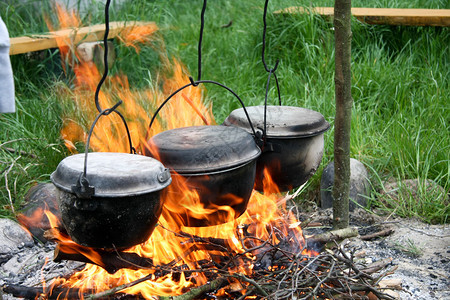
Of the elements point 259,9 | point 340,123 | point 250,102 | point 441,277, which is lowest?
point 441,277

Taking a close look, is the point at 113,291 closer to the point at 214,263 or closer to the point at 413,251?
the point at 214,263

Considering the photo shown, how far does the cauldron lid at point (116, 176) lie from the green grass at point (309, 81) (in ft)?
6.14

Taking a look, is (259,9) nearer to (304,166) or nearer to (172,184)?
(304,166)

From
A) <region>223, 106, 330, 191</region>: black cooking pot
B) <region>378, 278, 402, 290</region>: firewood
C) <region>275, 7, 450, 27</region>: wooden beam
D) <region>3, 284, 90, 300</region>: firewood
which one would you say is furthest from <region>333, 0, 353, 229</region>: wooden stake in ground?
<region>275, 7, 450, 27</region>: wooden beam

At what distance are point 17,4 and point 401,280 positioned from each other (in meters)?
5.45

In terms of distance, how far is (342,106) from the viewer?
121 inches

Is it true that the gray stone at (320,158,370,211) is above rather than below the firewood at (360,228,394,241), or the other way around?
above

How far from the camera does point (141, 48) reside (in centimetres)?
609

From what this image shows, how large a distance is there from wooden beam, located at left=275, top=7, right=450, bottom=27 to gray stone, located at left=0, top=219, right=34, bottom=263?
162 inches

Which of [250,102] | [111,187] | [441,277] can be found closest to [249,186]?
[111,187]

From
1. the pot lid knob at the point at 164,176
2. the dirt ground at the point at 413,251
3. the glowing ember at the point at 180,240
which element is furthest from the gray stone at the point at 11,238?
the dirt ground at the point at 413,251

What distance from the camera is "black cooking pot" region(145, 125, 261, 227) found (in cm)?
240

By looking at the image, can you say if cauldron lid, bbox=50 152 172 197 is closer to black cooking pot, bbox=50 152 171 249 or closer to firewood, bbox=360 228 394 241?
black cooking pot, bbox=50 152 171 249

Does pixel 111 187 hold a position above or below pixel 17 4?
below
